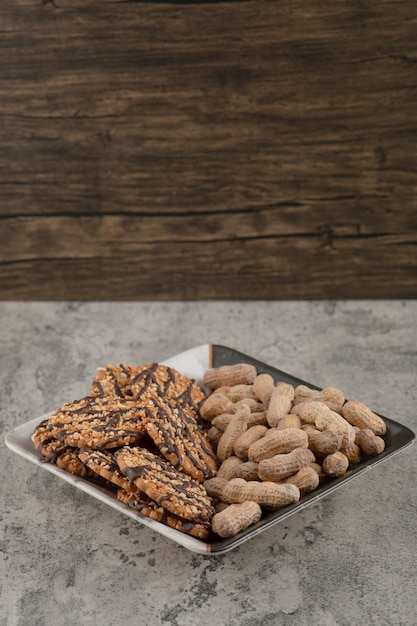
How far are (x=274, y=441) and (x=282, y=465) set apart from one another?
0.05 m

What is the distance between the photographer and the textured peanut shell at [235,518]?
3.45ft

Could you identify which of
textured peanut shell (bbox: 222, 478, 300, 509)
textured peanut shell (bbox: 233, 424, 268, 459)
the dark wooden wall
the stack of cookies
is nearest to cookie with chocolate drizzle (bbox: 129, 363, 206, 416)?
the stack of cookies

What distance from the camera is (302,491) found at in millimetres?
1132

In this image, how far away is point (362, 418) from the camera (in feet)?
4.15

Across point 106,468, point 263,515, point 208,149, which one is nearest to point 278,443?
point 263,515

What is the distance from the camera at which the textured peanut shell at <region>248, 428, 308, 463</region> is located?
1191mm

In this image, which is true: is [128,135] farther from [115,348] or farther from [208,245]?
[115,348]

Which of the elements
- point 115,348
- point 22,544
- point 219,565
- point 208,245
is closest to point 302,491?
point 219,565

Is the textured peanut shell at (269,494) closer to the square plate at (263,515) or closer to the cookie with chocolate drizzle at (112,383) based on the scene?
the square plate at (263,515)

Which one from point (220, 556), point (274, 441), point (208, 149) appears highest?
point (208, 149)

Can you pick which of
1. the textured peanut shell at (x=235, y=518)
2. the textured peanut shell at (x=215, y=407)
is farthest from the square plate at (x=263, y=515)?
the textured peanut shell at (x=215, y=407)

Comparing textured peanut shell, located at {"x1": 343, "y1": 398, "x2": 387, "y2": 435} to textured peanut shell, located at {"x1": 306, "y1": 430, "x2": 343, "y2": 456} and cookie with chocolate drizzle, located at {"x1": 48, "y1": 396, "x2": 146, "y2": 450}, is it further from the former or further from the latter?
cookie with chocolate drizzle, located at {"x1": 48, "y1": 396, "x2": 146, "y2": 450}

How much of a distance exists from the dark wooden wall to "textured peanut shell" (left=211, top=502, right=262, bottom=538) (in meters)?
0.98

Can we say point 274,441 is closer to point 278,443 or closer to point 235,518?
point 278,443
